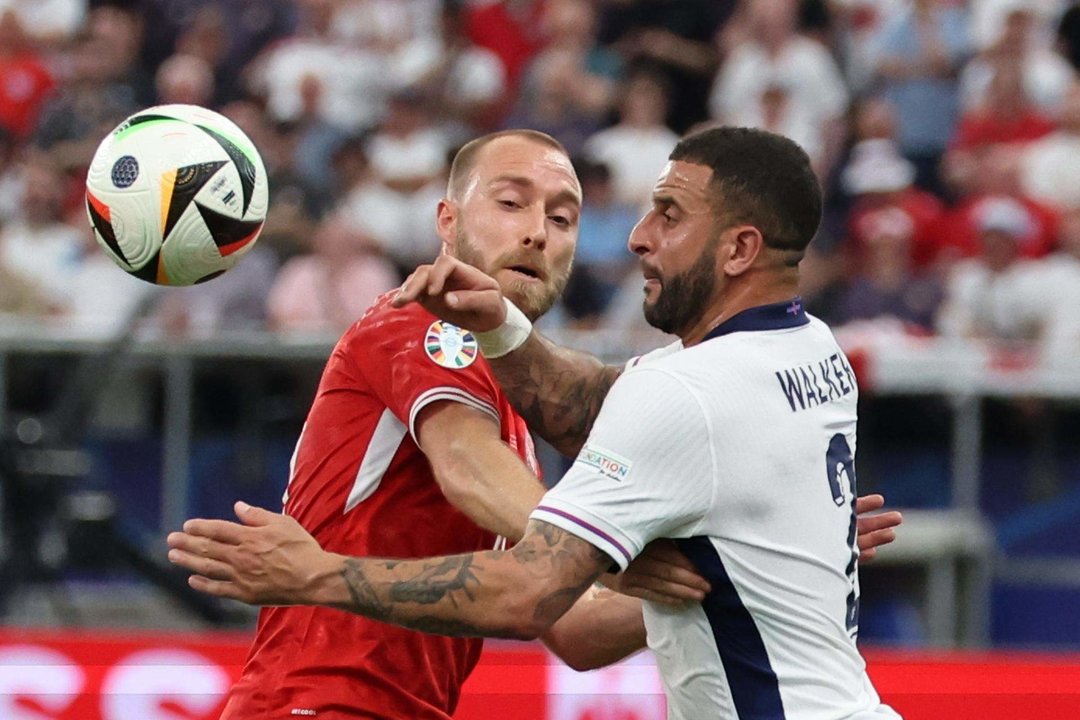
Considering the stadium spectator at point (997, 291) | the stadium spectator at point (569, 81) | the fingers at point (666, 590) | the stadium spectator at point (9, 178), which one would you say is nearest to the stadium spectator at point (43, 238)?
the stadium spectator at point (9, 178)

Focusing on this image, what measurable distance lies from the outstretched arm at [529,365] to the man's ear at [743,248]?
568 mm

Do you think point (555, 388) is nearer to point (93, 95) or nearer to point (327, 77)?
point (93, 95)

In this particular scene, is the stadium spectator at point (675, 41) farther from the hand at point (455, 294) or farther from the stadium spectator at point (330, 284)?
the hand at point (455, 294)

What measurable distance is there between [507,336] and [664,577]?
2.64 feet

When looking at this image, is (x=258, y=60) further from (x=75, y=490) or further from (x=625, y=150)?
(x=75, y=490)

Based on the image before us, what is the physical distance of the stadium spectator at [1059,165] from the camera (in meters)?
12.3

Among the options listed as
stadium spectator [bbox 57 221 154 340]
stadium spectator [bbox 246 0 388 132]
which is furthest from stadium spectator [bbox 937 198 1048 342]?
stadium spectator [bbox 57 221 154 340]

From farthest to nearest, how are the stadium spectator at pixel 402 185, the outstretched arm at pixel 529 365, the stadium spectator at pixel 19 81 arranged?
the stadium spectator at pixel 19 81, the stadium spectator at pixel 402 185, the outstretched arm at pixel 529 365

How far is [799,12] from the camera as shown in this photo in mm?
13766

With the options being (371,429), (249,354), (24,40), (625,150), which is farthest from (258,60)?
(371,429)

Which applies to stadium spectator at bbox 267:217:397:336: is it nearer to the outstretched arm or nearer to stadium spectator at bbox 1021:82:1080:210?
stadium spectator at bbox 1021:82:1080:210

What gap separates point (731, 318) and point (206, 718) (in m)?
3.52

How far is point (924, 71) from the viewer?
44.5 feet

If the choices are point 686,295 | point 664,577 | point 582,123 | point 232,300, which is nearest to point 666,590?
point 664,577
